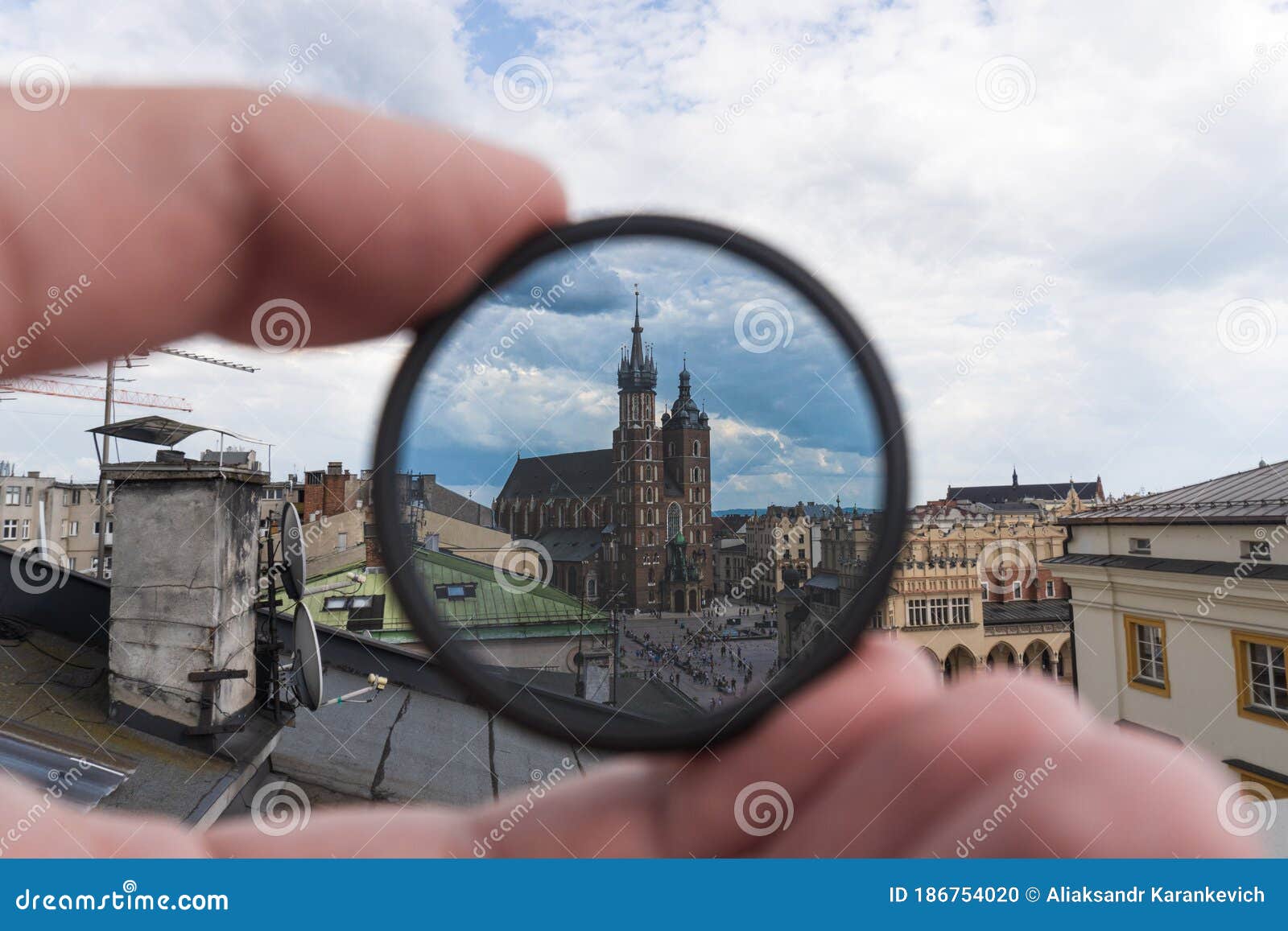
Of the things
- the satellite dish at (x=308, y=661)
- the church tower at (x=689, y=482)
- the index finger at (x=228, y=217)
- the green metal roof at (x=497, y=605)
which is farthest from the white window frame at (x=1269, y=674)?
the satellite dish at (x=308, y=661)

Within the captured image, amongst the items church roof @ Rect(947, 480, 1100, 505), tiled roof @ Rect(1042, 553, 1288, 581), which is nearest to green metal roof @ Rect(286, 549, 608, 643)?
church roof @ Rect(947, 480, 1100, 505)

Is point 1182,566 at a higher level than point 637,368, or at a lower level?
lower

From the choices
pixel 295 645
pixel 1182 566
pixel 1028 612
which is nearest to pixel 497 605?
pixel 295 645

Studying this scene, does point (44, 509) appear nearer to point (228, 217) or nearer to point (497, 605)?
point (228, 217)

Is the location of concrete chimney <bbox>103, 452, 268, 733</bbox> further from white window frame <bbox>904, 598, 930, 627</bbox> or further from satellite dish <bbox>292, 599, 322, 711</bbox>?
white window frame <bbox>904, 598, 930, 627</bbox>

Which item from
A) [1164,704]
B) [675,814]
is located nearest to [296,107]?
[675,814]

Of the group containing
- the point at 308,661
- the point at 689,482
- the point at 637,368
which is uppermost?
the point at 637,368
